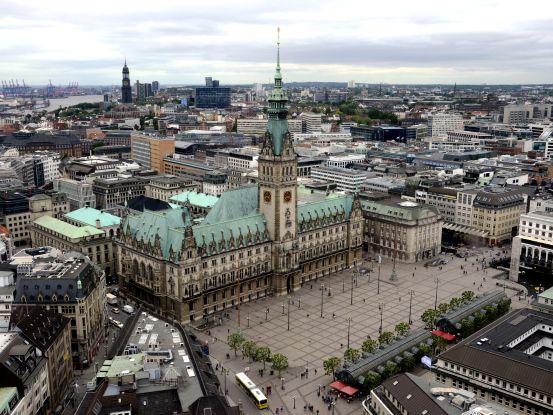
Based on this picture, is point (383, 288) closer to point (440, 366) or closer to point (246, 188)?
point (246, 188)

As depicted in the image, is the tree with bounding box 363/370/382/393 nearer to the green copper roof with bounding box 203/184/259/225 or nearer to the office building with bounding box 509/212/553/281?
the green copper roof with bounding box 203/184/259/225

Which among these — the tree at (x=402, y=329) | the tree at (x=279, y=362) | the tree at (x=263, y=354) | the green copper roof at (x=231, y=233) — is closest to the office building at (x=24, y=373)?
the tree at (x=263, y=354)

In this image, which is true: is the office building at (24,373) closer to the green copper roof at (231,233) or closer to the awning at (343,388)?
the awning at (343,388)

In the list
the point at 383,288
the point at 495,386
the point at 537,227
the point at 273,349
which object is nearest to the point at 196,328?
the point at 273,349

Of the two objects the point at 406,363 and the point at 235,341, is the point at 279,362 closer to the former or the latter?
the point at 235,341

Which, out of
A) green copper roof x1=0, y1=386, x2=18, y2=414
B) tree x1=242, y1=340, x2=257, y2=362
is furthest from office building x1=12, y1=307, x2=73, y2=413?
tree x1=242, y1=340, x2=257, y2=362

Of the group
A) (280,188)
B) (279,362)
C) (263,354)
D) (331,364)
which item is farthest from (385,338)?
(280,188)
